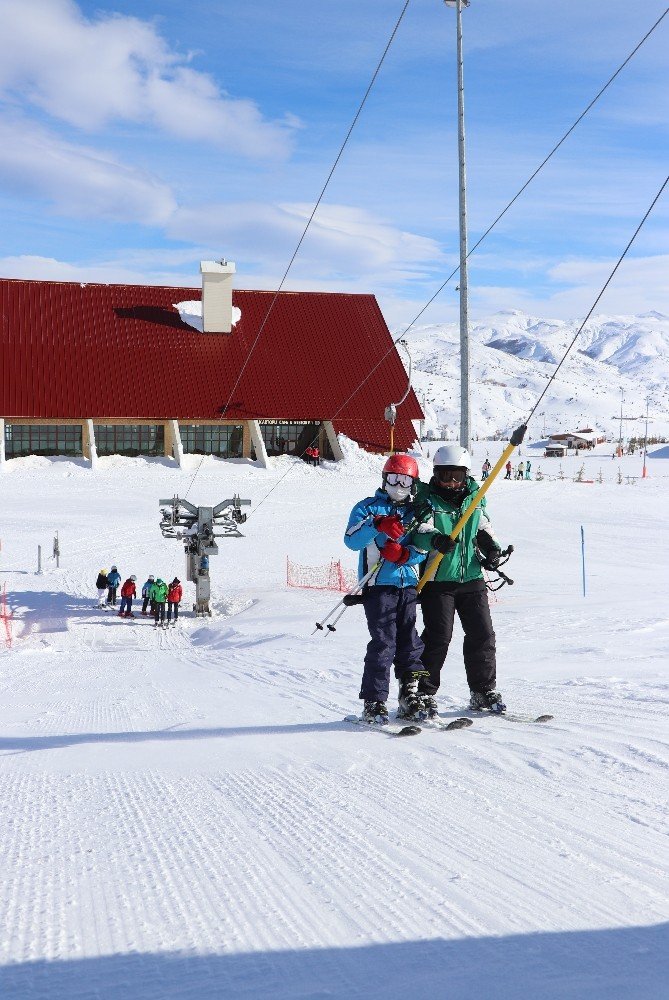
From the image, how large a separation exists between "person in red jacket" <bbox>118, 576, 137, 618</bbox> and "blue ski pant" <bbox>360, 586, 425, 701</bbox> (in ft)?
42.9

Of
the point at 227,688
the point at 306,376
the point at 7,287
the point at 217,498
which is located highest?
the point at 7,287

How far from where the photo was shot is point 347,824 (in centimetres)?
412

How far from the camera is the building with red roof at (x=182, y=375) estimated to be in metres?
36.9

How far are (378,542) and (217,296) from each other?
36262 mm

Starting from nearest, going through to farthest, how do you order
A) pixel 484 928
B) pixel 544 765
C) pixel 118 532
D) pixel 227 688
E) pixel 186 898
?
pixel 484 928, pixel 186 898, pixel 544 765, pixel 227 688, pixel 118 532

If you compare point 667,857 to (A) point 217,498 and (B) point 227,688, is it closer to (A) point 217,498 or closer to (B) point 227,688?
(B) point 227,688

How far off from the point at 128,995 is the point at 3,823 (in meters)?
1.93

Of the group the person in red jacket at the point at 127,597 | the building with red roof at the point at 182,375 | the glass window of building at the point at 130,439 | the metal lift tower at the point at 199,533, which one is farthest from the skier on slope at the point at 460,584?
the glass window of building at the point at 130,439

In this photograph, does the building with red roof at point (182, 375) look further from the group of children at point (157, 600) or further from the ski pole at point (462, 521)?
the ski pole at point (462, 521)

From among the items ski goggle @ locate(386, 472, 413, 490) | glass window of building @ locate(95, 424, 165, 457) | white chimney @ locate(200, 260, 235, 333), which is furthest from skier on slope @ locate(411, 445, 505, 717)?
white chimney @ locate(200, 260, 235, 333)

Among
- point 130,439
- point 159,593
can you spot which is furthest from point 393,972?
point 130,439

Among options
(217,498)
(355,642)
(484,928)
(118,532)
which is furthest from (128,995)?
A: (217,498)

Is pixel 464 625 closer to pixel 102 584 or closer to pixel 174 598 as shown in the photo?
pixel 174 598

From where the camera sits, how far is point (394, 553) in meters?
5.95
